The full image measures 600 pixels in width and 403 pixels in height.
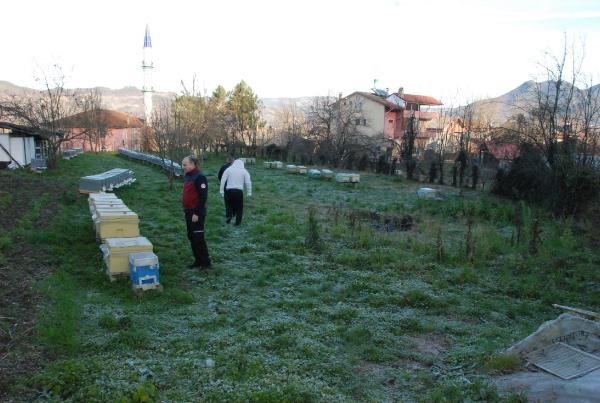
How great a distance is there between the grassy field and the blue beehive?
0.16 meters

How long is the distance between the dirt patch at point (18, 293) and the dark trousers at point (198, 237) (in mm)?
2188

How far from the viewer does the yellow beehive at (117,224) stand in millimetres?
7930

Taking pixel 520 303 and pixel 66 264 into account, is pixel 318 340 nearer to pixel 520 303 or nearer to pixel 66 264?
pixel 520 303

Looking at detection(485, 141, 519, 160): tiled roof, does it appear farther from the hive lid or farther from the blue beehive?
the blue beehive

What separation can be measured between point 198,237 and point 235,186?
12.1 feet

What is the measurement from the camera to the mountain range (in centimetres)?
2078

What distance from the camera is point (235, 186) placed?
11148mm

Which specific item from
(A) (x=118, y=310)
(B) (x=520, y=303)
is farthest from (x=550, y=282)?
(A) (x=118, y=310)

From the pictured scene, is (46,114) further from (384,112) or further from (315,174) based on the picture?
(384,112)

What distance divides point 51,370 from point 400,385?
→ 3230mm

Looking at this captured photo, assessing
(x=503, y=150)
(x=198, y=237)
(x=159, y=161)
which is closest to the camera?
(x=198, y=237)

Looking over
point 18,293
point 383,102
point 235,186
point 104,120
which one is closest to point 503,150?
point 235,186

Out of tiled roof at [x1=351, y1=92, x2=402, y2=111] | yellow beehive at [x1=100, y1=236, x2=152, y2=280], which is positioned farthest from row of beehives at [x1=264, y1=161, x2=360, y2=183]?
Result: tiled roof at [x1=351, y1=92, x2=402, y2=111]

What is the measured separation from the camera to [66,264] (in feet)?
24.8
